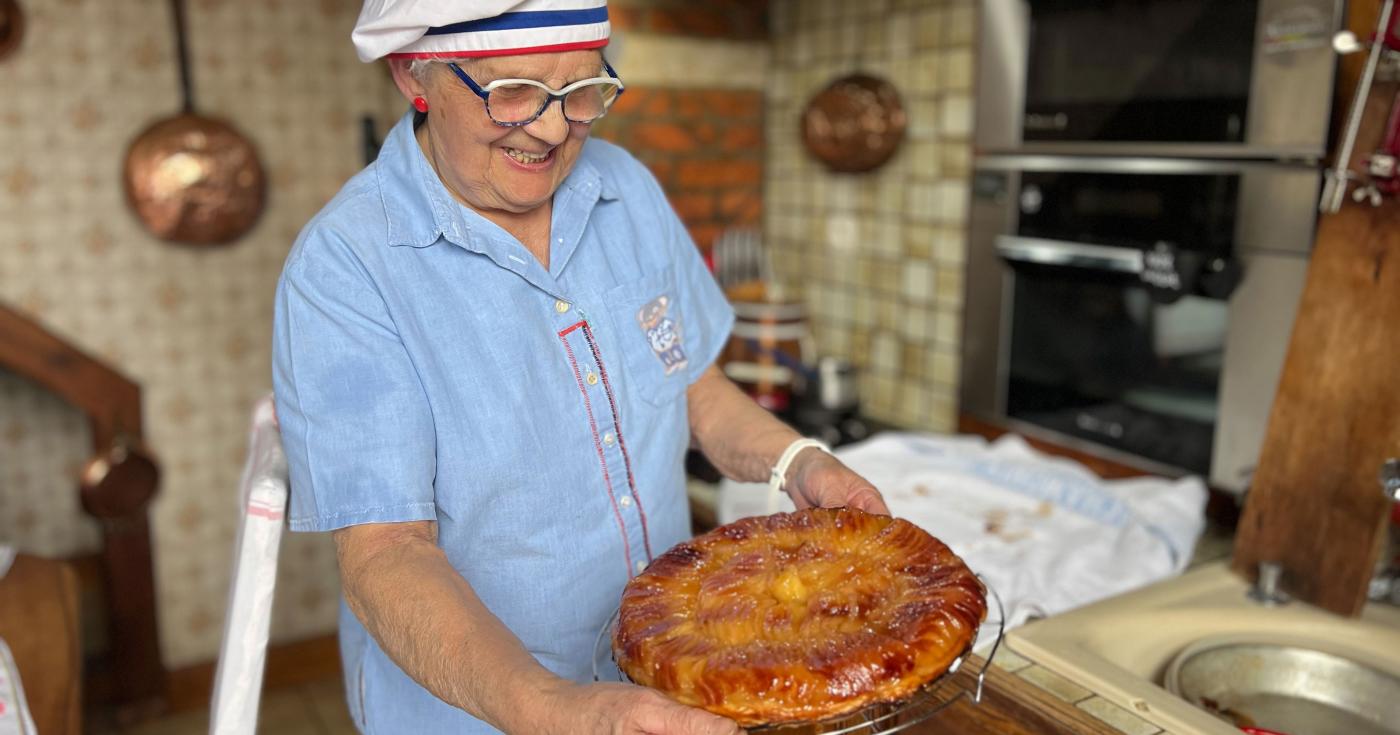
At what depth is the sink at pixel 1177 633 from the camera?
4.40 feet

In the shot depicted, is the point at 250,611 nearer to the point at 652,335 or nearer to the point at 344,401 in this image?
the point at 344,401

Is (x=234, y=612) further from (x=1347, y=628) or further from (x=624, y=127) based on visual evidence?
(x=624, y=127)

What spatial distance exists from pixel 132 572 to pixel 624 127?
176cm

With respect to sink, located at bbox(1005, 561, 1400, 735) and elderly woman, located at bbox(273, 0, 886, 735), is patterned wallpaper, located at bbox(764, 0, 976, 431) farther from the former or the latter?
elderly woman, located at bbox(273, 0, 886, 735)

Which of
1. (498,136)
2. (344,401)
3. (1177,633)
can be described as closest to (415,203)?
(498,136)

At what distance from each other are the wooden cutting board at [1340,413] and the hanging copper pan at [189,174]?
2.42 metres

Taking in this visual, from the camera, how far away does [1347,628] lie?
4.72 feet

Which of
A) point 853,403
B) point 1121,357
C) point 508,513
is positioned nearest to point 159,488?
point 853,403

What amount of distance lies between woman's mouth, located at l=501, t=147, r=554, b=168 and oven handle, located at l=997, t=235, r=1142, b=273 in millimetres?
1283

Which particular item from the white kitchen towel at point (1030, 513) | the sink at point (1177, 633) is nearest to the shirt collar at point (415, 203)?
the white kitchen towel at point (1030, 513)

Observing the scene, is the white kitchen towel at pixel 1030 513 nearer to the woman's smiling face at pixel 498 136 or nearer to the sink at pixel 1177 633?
the sink at pixel 1177 633

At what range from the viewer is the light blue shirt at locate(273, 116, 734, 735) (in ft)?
3.35

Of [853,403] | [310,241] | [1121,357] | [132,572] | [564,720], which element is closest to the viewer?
[564,720]

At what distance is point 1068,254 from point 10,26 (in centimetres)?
243
